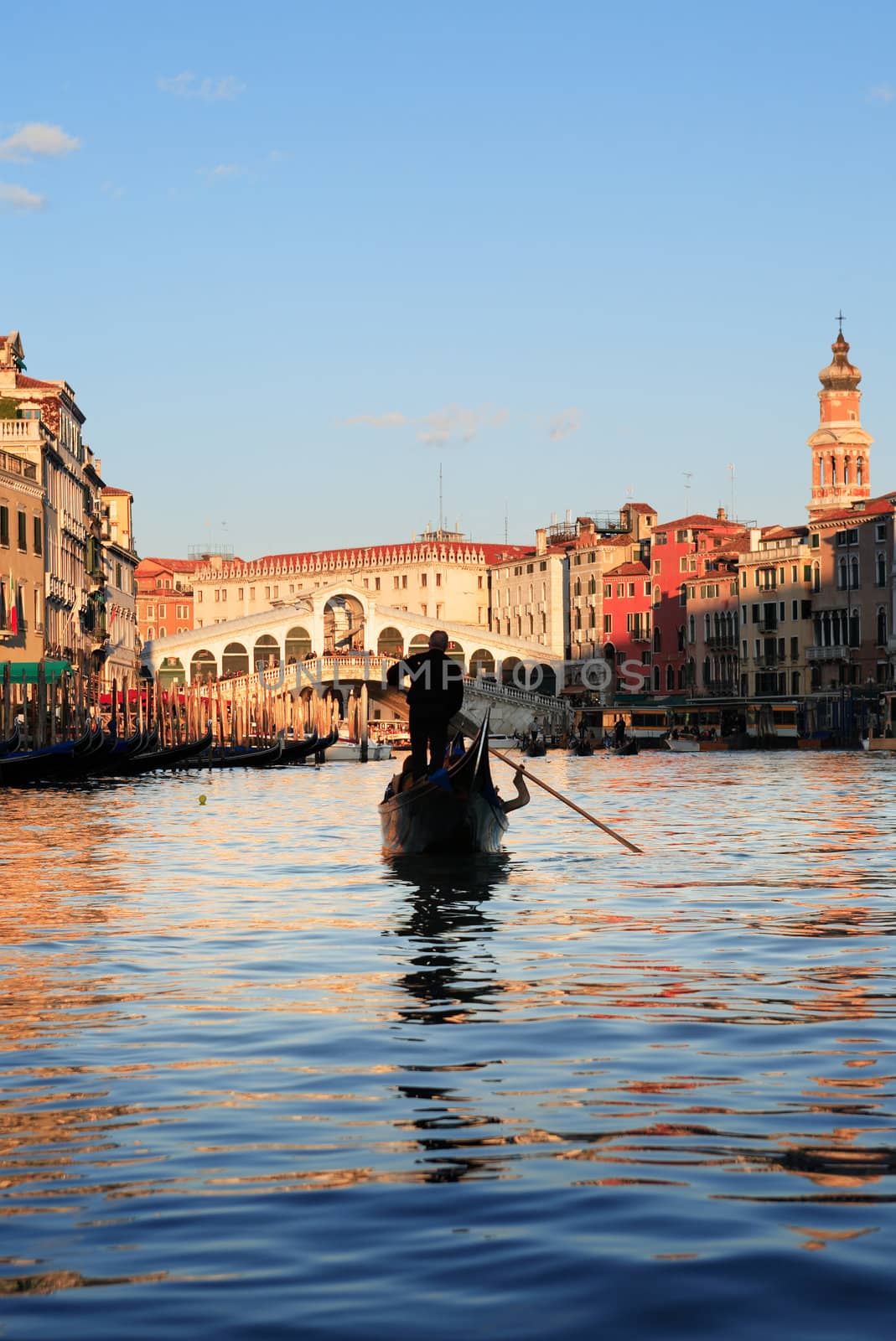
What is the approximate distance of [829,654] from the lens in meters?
76.4

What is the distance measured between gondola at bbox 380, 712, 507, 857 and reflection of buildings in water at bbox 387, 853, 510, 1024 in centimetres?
16

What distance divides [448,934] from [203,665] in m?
87.6

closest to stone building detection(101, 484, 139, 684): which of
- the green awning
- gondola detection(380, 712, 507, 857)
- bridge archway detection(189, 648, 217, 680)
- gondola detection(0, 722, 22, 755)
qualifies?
bridge archway detection(189, 648, 217, 680)

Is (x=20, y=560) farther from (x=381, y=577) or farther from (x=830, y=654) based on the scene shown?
(x=381, y=577)

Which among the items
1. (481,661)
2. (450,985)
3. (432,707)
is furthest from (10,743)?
(481,661)

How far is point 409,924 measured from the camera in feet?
37.9

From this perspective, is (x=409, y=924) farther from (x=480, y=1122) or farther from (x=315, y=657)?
(x=315, y=657)

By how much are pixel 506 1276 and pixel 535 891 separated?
9522mm

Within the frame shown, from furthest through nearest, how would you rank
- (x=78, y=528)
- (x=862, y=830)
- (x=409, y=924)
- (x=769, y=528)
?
(x=769, y=528) < (x=78, y=528) < (x=862, y=830) < (x=409, y=924)

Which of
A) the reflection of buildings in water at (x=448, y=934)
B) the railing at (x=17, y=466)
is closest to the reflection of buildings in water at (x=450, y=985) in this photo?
the reflection of buildings in water at (x=448, y=934)

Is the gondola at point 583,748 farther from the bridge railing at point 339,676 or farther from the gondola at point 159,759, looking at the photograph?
the gondola at point 159,759

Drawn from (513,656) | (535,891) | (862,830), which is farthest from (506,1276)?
(513,656)

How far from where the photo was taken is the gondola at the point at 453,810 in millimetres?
14734

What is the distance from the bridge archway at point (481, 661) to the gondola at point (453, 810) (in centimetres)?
8427
